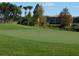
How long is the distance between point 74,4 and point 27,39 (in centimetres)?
206

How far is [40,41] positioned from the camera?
338 inches

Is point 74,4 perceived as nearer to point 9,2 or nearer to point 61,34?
point 61,34

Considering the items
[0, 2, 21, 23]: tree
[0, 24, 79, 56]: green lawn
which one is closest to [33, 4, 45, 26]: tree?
[0, 24, 79, 56]: green lawn

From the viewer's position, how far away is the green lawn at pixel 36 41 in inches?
303

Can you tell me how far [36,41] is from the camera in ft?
28.1

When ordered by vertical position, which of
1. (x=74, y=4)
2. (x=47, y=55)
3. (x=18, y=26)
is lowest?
(x=47, y=55)

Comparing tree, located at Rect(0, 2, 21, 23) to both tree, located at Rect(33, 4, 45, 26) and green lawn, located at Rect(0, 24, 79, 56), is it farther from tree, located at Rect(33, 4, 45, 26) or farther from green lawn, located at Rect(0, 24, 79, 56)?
tree, located at Rect(33, 4, 45, 26)

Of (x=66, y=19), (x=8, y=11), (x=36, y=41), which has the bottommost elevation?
(x=36, y=41)

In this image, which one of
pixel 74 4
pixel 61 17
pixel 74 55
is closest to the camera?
pixel 74 55

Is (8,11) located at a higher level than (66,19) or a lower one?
higher

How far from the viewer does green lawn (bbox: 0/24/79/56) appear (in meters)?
7.69

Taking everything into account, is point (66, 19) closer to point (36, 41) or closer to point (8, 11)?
point (36, 41)

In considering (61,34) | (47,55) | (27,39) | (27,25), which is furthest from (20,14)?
(47,55)

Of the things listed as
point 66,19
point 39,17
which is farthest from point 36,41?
point 66,19
